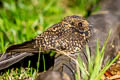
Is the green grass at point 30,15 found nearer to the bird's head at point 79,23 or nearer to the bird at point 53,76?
the bird's head at point 79,23

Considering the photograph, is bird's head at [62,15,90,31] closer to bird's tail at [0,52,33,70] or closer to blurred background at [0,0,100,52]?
bird's tail at [0,52,33,70]

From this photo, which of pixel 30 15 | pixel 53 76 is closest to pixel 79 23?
pixel 53 76

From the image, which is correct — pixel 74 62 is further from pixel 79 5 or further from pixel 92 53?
pixel 79 5

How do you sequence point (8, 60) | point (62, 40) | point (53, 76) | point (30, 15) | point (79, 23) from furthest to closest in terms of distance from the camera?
point (30, 15)
point (79, 23)
point (62, 40)
point (8, 60)
point (53, 76)

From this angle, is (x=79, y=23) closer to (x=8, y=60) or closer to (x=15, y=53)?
(x=15, y=53)

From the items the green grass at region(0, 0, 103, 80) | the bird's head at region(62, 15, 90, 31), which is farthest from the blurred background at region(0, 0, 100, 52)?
the bird's head at region(62, 15, 90, 31)

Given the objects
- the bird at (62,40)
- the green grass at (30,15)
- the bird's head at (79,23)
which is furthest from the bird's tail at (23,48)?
the green grass at (30,15)

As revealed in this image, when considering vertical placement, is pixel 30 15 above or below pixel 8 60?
above
